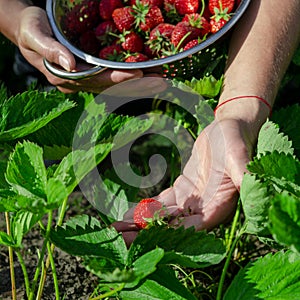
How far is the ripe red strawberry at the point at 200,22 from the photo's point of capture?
136 cm

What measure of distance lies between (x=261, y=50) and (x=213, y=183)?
0.36 m

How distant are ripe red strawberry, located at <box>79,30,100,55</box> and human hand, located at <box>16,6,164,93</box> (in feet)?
0.35

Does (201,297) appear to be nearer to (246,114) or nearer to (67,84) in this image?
(246,114)

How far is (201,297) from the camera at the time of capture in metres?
1.17

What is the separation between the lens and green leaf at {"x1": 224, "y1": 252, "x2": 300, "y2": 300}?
84 centimetres

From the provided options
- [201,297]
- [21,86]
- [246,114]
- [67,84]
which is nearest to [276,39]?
[246,114]

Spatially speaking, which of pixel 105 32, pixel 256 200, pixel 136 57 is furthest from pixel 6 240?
pixel 105 32

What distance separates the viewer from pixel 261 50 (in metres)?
1.29

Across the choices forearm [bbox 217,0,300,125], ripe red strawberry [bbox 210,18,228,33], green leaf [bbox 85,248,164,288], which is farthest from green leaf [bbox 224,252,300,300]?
ripe red strawberry [bbox 210,18,228,33]

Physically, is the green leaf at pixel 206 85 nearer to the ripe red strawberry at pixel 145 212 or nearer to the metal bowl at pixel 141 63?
the metal bowl at pixel 141 63

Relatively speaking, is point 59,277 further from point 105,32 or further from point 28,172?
point 105,32

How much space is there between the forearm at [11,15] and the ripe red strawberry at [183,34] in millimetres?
391

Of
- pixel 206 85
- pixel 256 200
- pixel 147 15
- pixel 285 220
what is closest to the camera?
pixel 285 220

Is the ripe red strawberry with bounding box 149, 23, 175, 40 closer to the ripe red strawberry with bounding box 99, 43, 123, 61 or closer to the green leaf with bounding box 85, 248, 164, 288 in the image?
the ripe red strawberry with bounding box 99, 43, 123, 61
